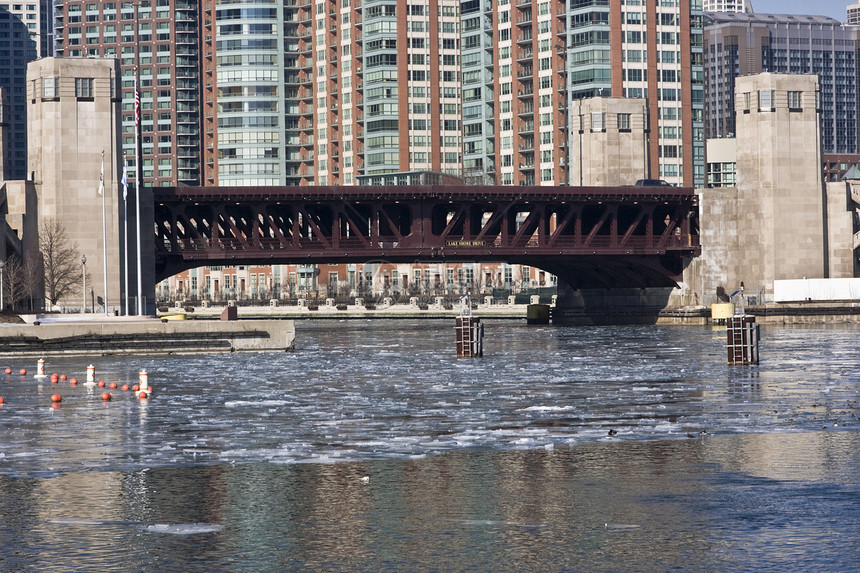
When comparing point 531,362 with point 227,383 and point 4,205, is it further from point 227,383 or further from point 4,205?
point 4,205

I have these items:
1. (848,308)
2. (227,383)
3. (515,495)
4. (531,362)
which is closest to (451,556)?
(515,495)

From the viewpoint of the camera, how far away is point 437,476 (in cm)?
2842

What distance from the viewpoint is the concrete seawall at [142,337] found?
7956cm

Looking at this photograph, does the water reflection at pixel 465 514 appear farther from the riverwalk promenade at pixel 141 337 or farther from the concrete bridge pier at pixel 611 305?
the concrete bridge pier at pixel 611 305

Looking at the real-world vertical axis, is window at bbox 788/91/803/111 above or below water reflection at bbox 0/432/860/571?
above

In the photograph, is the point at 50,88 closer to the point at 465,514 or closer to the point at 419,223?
the point at 419,223

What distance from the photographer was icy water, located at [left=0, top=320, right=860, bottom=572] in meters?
21.3

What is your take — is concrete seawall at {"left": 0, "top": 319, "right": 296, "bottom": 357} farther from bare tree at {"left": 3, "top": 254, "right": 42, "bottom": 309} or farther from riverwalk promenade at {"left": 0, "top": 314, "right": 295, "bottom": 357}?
bare tree at {"left": 3, "top": 254, "right": 42, "bottom": 309}

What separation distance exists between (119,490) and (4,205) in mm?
97622

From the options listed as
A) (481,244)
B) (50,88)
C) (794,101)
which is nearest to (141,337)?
(50,88)

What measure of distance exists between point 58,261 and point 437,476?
310ft

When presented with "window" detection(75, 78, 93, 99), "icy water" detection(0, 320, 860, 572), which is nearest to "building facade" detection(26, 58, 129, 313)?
"window" detection(75, 78, 93, 99)

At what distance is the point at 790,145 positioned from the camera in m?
138

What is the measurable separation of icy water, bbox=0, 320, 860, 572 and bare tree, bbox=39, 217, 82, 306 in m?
66.2
